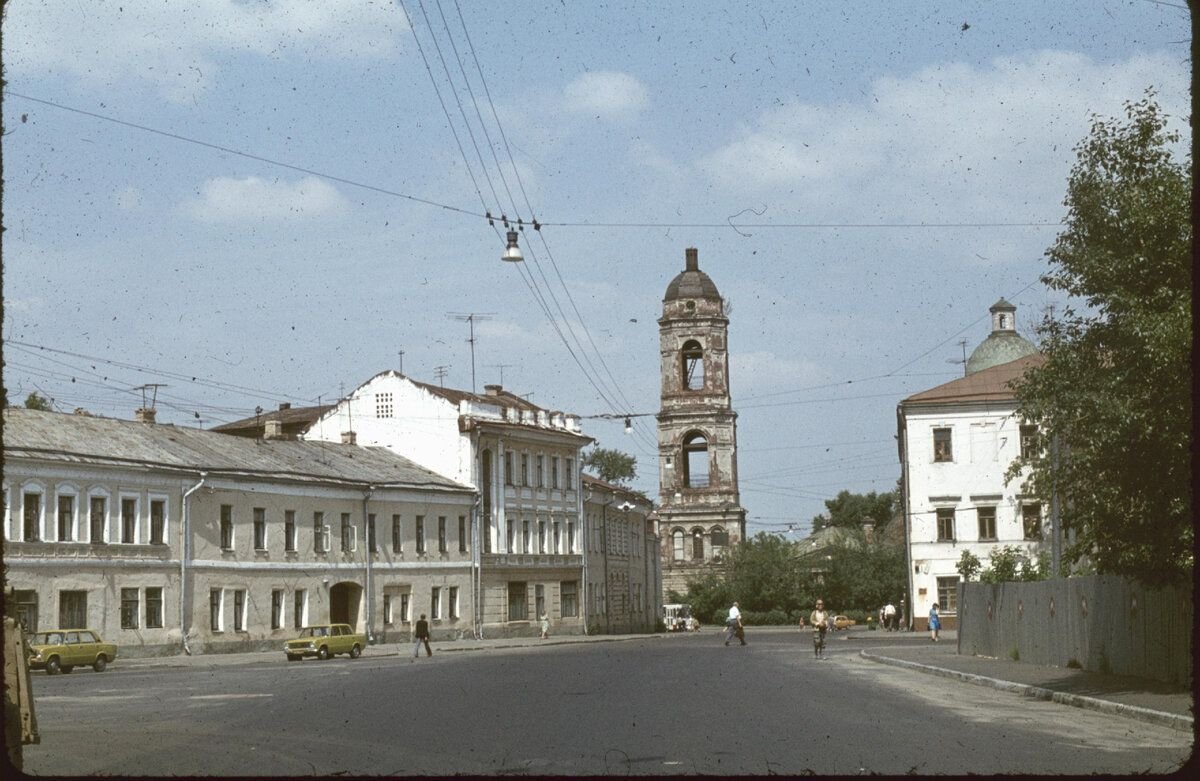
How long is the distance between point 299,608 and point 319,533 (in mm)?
3106

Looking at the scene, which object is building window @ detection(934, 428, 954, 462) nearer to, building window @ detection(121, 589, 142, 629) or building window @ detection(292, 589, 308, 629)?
building window @ detection(292, 589, 308, 629)

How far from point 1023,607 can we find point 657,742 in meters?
21.7

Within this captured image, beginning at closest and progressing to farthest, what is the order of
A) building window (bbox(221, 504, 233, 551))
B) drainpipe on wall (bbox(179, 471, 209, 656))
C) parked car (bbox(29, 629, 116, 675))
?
1. parked car (bbox(29, 629, 116, 675))
2. drainpipe on wall (bbox(179, 471, 209, 656))
3. building window (bbox(221, 504, 233, 551))

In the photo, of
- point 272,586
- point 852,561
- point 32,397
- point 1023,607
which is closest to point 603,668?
point 1023,607

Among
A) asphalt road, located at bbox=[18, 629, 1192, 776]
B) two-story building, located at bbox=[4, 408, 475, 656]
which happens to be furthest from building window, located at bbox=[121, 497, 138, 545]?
asphalt road, located at bbox=[18, 629, 1192, 776]

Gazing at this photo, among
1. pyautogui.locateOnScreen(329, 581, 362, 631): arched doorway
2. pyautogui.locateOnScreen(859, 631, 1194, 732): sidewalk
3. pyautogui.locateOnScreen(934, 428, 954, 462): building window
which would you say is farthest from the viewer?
pyautogui.locateOnScreen(934, 428, 954, 462): building window

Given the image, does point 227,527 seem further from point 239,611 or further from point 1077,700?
point 1077,700

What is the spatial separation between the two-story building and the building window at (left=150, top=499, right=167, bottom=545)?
0.16 ft

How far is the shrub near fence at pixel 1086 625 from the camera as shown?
24.0m

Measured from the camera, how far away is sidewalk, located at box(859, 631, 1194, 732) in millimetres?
19625

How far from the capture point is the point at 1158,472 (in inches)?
771

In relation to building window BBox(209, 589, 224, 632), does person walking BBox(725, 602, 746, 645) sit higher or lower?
lower

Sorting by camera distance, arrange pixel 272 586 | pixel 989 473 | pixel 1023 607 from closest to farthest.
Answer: pixel 1023 607 → pixel 272 586 → pixel 989 473

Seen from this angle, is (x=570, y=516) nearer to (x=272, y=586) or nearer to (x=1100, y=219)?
(x=272, y=586)
